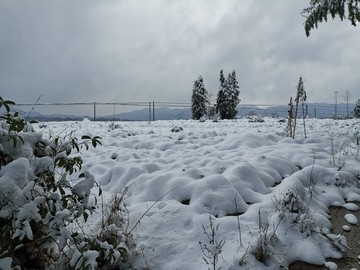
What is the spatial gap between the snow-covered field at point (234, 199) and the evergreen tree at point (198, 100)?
106 feet

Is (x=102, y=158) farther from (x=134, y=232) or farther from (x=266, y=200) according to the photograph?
(x=266, y=200)

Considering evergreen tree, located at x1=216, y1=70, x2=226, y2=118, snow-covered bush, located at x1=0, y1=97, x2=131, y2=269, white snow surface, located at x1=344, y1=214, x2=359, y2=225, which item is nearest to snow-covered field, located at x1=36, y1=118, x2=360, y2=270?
white snow surface, located at x1=344, y1=214, x2=359, y2=225

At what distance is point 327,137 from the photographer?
235 inches

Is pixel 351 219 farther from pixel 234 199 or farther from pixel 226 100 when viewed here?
pixel 226 100

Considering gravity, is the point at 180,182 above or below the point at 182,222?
above

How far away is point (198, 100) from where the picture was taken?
3772 cm

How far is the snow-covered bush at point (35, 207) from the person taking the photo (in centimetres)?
170

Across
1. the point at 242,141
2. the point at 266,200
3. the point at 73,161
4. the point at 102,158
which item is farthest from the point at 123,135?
the point at 73,161

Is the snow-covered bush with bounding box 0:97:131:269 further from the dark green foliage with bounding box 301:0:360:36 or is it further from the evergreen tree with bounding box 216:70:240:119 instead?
the evergreen tree with bounding box 216:70:240:119

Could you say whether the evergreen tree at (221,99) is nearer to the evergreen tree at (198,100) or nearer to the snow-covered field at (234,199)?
the evergreen tree at (198,100)

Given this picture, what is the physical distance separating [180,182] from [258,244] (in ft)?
4.32

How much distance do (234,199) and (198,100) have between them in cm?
3497

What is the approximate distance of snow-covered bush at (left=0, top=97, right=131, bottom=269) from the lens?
170cm

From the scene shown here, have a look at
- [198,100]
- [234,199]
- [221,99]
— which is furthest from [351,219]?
[221,99]
